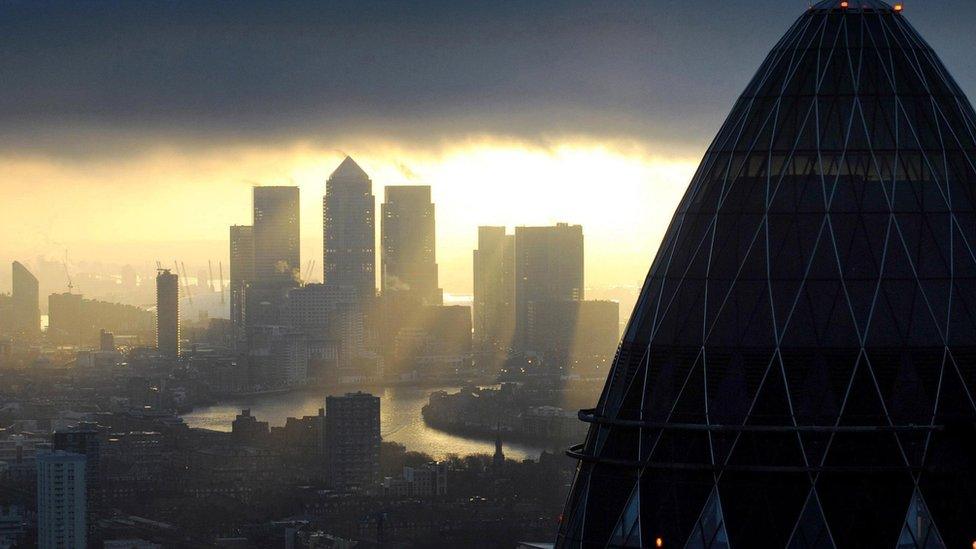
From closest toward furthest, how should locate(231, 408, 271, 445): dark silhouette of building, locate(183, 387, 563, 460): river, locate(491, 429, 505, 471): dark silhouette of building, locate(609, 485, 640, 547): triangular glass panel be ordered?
locate(609, 485, 640, 547): triangular glass panel
locate(491, 429, 505, 471): dark silhouette of building
locate(183, 387, 563, 460): river
locate(231, 408, 271, 445): dark silhouette of building

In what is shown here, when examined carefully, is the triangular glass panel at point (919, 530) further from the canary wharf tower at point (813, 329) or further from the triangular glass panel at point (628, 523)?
the triangular glass panel at point (628, 523)

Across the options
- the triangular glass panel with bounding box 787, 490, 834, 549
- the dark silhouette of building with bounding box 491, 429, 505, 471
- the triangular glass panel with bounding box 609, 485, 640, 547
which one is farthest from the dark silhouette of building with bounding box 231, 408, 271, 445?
the triangular glass panel with bounding box 787, 490, 834, 549

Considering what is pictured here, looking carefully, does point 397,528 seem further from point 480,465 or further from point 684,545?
point 684,545

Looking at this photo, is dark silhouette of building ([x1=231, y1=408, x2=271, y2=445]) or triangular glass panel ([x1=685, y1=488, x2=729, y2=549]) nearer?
triangular glass panel ([x1=685, y1=488, x2=729, y2=549])

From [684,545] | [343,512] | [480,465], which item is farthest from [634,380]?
[480,465]

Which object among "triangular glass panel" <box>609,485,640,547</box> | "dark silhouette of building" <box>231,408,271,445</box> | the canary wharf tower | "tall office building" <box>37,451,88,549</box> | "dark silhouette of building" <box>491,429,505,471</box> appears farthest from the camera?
"dark silhouette of building" <box>231,408,271,445</box>

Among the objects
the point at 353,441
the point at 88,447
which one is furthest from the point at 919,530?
the point at 353,441

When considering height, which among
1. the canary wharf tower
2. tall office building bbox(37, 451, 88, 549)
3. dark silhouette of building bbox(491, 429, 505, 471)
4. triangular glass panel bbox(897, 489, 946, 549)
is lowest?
tall office building bbox(37, 451, 88, 549)

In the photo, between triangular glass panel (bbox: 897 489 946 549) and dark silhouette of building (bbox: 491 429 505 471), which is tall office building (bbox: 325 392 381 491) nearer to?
dark silhouette of building (bbox: 491 429 505 471)
